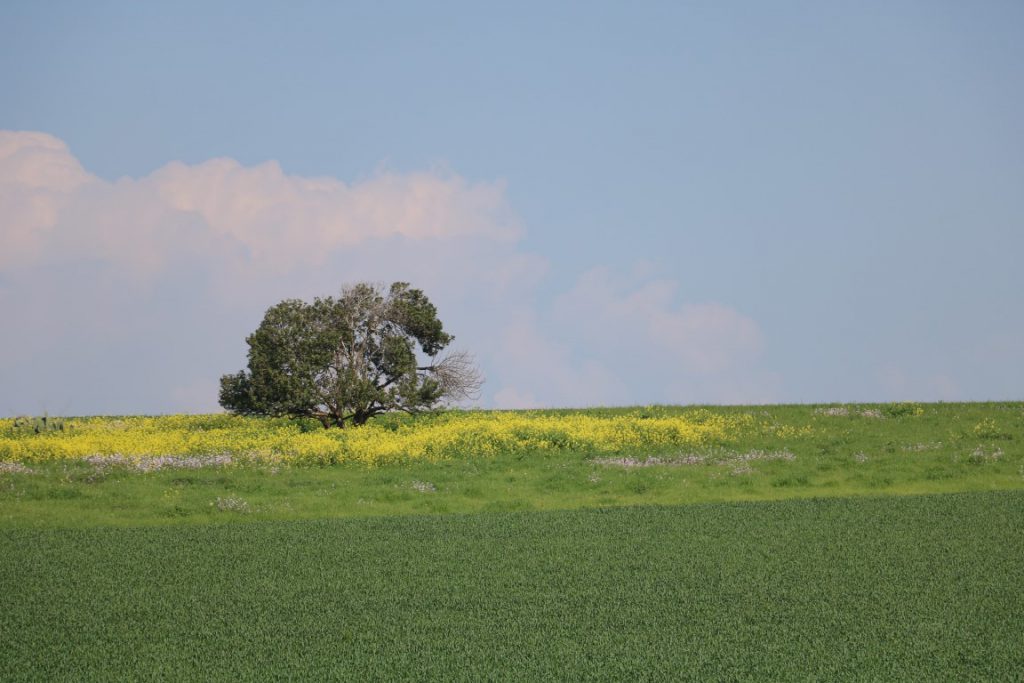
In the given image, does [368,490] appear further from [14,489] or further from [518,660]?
[518,660]

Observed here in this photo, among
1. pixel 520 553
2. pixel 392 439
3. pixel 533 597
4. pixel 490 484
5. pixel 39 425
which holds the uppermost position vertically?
pixel 39 425

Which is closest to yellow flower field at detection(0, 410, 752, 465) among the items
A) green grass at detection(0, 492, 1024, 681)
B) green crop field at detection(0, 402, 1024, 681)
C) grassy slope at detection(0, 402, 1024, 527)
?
green crop field at detection(0, 402, 1024, 681)

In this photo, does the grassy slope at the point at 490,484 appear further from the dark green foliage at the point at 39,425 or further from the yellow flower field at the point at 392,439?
the dark green foliage at the point at 39,425

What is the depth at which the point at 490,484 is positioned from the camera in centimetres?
3164

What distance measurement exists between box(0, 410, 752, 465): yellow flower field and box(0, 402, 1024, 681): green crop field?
0.16 meters

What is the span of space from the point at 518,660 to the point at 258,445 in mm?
27366

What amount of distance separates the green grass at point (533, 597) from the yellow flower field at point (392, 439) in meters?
10.1

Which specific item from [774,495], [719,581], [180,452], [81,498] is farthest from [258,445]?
[719,581]

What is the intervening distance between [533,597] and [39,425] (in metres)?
36.1

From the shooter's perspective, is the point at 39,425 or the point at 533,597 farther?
the point at 39,425

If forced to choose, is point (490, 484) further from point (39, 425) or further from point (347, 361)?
point (39, 425)

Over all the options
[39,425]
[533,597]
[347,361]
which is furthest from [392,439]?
[533,597]

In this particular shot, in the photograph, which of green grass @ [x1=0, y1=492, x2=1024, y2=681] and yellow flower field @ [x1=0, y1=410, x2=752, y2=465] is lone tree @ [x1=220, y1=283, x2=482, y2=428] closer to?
yellow flower field @ [x1=0, y1=410, x2=752, y2=465]

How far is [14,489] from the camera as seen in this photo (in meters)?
31.4
